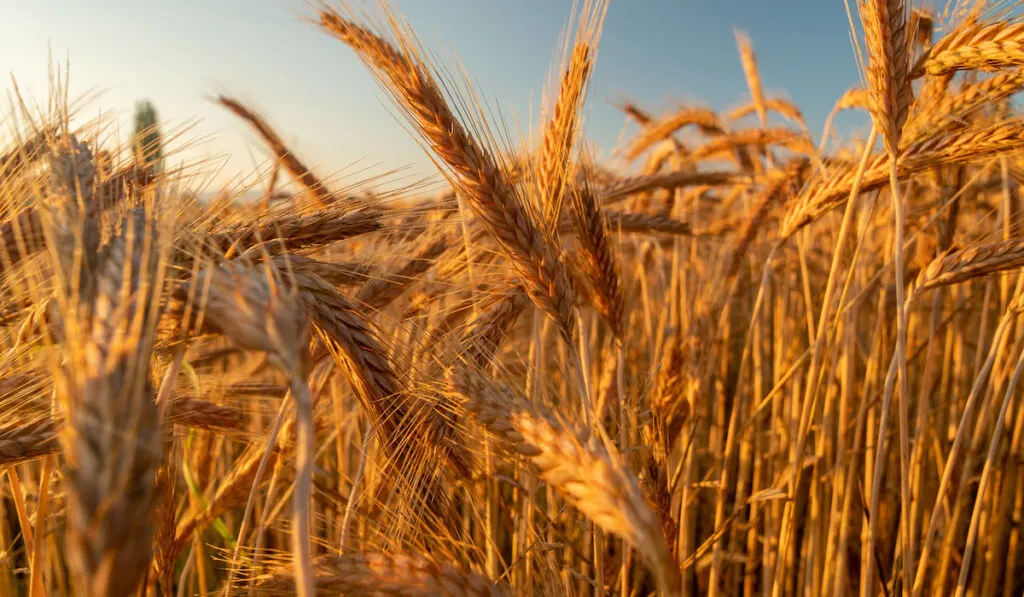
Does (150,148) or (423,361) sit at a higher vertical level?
(150,148)

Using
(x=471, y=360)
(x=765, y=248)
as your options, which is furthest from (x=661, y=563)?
(x=765, y=248)

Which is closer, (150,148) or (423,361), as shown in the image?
(423,361)

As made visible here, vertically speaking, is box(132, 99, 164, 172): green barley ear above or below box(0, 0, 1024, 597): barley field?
above

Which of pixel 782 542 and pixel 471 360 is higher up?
pixel 471 360

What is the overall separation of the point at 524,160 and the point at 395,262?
0.45m

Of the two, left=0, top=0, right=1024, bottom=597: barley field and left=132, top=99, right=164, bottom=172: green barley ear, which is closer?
left=0, top=0, right=1024, bottom=597: barley field

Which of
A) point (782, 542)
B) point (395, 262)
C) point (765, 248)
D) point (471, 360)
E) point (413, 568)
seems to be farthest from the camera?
point (765, 248)

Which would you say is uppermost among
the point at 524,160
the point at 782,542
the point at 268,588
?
the point at 524,160

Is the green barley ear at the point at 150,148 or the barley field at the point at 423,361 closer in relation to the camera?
the barley field at the point at 423,361

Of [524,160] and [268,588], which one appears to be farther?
[524,160]

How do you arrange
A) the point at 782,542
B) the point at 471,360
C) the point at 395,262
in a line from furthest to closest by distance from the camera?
the point at 395,262
the point at 782,542
the point at 471,360

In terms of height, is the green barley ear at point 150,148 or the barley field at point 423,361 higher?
the green barley ear at point 150,148

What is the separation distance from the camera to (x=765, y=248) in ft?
12.4

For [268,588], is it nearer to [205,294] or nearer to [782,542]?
[205,294]
